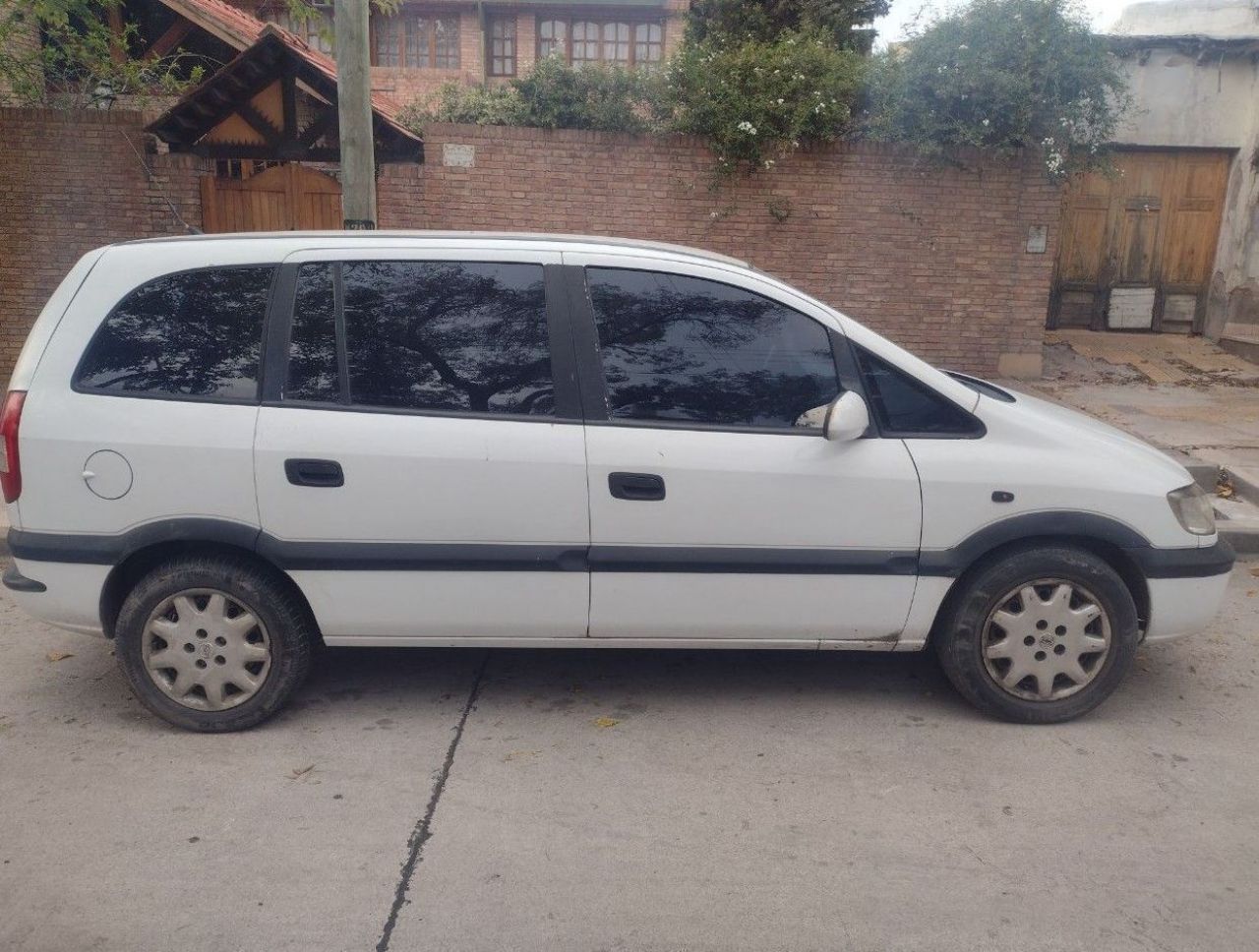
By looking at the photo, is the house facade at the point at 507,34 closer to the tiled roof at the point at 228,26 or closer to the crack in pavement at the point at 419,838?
the tiled roof at the point at 228,26

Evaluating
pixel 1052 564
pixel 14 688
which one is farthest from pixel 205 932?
pixel 1052 564

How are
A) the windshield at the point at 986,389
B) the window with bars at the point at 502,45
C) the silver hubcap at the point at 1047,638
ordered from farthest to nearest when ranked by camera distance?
the window with bars at the point at 502,45 < the windshield at the point at 986,389 < the silver hubcap at the point at 1047,638

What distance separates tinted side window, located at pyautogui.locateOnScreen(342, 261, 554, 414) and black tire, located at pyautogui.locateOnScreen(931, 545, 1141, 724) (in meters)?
1.75

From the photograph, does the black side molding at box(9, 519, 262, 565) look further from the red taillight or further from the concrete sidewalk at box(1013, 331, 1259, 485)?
the concrete sidewalk at box(1013, 331, 1259, 485)

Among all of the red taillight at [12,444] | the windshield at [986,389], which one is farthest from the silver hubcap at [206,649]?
the windshield at [986,389]

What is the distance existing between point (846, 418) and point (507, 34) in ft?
65.4

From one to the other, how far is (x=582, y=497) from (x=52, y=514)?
1.95 meters

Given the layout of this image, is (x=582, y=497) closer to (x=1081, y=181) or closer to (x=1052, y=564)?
(x=1052, y=564)

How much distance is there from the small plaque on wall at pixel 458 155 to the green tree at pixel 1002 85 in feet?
12.8

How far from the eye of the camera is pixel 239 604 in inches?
152

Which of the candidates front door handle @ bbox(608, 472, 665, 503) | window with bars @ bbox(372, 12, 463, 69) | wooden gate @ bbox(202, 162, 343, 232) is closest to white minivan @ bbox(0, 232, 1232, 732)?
front door handle @ bbox(608, 472, 665, 503)

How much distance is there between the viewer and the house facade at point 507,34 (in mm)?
20531

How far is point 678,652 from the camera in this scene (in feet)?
15.7

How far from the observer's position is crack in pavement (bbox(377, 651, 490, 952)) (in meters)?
Result: 2.88
